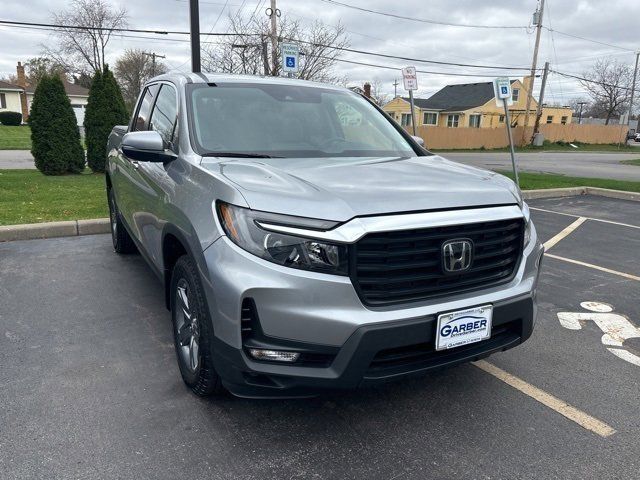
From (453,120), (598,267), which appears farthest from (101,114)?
(453,120)

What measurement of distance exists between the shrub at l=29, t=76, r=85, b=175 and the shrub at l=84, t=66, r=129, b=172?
1.13 feet

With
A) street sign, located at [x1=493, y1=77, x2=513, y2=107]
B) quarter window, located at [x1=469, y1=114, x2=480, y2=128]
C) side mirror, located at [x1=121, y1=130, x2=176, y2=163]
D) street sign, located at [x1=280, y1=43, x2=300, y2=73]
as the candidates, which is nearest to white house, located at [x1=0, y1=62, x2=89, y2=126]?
quarter window, located at [x1=469, y1=114, x2=480, y2=128]

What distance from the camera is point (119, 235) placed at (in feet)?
18.5

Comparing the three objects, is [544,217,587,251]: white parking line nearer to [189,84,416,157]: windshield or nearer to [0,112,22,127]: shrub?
[189,84,416,157]: windshield

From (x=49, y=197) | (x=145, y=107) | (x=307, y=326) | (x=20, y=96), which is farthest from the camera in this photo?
(x=20, y=96)

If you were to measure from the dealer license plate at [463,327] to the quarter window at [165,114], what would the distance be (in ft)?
7.10

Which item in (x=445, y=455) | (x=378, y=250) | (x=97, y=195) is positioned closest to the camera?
(x=378, y=250)

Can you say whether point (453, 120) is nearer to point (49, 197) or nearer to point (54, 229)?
point (49, 197)

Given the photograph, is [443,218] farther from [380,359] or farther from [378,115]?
[378,115]

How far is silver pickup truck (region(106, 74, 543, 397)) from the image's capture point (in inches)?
86.5

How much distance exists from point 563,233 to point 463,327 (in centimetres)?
608

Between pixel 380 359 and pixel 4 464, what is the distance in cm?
178

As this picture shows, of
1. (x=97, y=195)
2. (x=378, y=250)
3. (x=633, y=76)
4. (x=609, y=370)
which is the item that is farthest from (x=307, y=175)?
(x=633, y=76)

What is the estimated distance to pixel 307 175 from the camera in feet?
8.69
